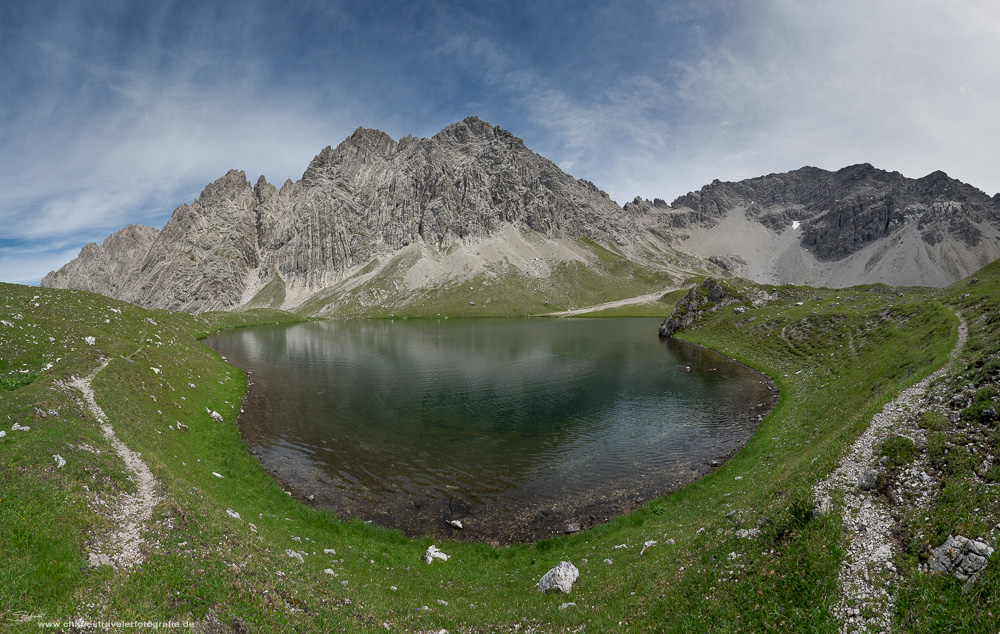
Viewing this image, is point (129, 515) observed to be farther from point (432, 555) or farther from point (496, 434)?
point (496, 434)

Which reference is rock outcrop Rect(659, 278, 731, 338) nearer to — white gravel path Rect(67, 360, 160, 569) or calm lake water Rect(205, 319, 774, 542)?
calm lake water Rect(205, 319, 774, 542)

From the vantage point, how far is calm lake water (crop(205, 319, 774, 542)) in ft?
91.9

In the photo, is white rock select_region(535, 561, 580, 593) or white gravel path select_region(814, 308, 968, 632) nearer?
white gravel path select_region(814, 308, 968, 632)

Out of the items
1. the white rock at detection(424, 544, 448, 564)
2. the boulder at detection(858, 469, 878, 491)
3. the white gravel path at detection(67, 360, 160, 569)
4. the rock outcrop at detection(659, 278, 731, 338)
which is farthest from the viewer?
the rock outcrop at detection(659, 278, 731, 338)

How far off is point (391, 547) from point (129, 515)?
39.7ft

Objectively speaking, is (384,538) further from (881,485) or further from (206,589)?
(881,485)

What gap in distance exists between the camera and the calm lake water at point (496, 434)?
28.0 metres

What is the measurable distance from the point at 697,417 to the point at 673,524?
26.4 m

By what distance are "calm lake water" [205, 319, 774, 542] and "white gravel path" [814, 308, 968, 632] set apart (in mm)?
13697

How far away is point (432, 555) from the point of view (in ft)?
70.3

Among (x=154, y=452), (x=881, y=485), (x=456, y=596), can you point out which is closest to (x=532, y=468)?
(x=456, y=596)

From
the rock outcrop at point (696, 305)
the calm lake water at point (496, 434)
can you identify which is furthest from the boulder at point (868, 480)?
the rock outcrop at point (696, 305)

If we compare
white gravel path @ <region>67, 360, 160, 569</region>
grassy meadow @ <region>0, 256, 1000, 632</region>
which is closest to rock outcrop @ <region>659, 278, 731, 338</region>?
grassy meadow @ <region>0, 256, 1000, 632</region>

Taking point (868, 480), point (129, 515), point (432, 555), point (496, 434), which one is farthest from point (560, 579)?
→ point (496, 434)
